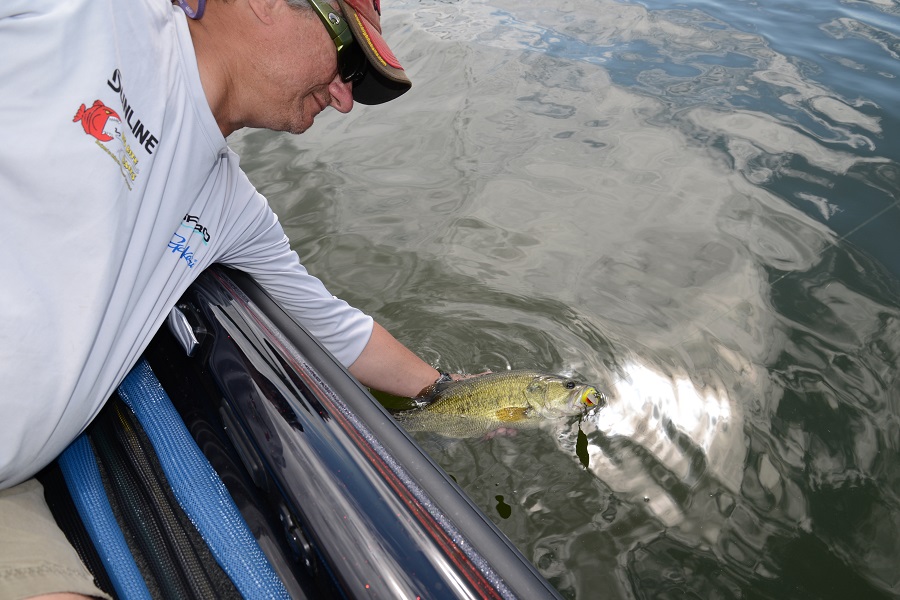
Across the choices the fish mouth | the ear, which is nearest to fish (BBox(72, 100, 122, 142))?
the ear

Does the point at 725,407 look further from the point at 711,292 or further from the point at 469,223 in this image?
the point at 469,223

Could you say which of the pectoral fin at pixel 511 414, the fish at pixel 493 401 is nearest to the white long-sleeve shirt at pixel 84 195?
the fish at pixel 493 401

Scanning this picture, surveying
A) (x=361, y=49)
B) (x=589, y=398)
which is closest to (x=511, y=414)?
(x=589, y=398)

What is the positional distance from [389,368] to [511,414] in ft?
1.98

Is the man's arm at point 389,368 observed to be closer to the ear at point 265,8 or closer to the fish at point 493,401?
the fish at point 493,401

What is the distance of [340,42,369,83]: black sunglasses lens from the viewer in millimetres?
2061

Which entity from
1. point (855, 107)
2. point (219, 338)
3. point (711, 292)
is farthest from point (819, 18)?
A: point (219, 338)

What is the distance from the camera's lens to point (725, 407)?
3172 millimetres

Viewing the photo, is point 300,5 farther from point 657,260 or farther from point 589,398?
point 657,260

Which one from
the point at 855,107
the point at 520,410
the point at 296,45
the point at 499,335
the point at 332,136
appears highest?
the point at 296,45

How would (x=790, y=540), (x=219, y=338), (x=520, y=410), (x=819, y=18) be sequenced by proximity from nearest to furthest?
(x=219, y=338)
(x=790, y=540)
(x=520, y=410)
(x=819, y=18)

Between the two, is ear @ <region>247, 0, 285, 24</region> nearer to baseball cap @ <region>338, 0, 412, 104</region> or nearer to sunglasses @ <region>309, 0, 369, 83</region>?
sunglasses @ <region>309, 0, 369, 83</region>

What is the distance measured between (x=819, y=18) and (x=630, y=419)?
5.83 meters

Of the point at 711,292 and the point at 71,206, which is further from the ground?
the point at 71,206
